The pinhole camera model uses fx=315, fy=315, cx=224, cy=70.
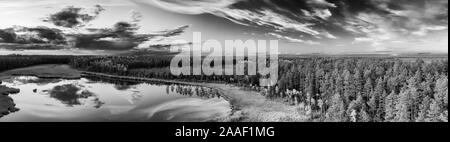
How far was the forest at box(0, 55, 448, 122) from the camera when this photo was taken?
13805 millimetres

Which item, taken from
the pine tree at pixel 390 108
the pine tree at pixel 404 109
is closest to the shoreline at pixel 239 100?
the pine tree at pixel 390 108

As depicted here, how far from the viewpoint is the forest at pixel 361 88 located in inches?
543

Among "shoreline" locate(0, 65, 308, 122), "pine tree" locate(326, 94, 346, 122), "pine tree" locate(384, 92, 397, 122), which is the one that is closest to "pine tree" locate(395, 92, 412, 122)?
"pine tree" locate(384, 92, 397, 122)

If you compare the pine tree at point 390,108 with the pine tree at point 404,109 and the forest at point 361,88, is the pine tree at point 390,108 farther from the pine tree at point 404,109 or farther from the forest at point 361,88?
the pine tree at point 404,109

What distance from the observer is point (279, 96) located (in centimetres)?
2517

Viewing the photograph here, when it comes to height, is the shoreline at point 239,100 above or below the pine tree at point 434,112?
below

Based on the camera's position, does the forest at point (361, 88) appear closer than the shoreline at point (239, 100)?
Yes

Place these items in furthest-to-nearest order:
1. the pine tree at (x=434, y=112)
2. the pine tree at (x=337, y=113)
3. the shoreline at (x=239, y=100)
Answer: the shoreline at (x=239, y=100)
the pine tree at (x=337, y=113)
the pine tree at (x=434, y=112)

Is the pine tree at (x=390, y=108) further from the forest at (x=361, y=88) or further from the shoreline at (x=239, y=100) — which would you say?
the shoreline at (x=239, y=100)

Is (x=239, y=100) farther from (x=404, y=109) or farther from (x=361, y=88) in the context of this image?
(x=404, y=109)

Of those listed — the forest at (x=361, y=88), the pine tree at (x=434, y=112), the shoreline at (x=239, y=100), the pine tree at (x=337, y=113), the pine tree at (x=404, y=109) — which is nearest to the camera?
the pine tree at (x=434, y=112)

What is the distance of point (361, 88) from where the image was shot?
21.1 metres

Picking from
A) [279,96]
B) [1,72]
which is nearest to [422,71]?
[279,96]

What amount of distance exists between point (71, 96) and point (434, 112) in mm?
25338
